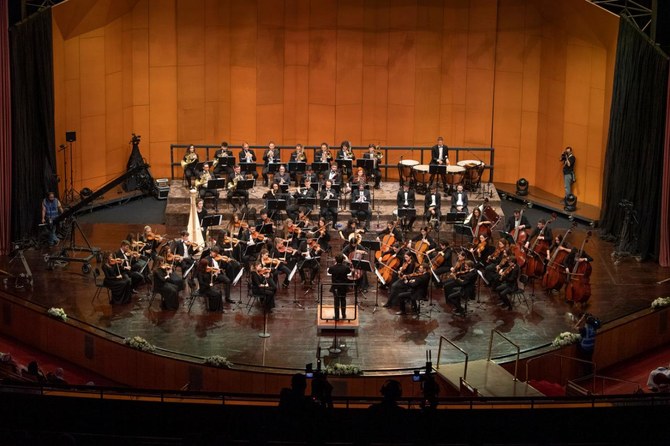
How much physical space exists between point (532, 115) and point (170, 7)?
887 centimetres

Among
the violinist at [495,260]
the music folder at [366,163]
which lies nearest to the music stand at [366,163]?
the music folder at [366,163]

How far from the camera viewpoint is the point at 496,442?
8.57m

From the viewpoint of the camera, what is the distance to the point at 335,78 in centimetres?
2444

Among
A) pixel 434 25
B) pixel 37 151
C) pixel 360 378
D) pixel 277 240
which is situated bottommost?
pixel 360 378

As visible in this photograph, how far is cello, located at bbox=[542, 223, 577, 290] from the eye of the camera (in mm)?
16844

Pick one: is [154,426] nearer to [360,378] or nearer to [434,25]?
[360,378]

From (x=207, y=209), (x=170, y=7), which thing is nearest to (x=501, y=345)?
(x=207, y=209)

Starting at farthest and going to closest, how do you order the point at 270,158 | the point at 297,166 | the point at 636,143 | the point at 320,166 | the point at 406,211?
the point at 270,158 < the point at 297,166 < the point at 320,166 < the point at 636,143 < the point at 406,211

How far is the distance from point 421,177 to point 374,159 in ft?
7.97

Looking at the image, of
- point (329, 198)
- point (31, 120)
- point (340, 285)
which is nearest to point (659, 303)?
point (340, 285)

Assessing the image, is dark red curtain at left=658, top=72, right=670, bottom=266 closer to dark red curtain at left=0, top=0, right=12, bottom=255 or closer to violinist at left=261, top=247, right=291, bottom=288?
violinist at left=261, top=247, right=291, bottom=288

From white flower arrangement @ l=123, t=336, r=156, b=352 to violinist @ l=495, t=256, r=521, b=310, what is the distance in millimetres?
5593

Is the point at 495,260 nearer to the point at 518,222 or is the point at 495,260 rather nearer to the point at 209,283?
the point at 518,222

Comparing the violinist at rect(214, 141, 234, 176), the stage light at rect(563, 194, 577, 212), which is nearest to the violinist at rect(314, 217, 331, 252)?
the violinist at rect(214, 141, 234, 176)
